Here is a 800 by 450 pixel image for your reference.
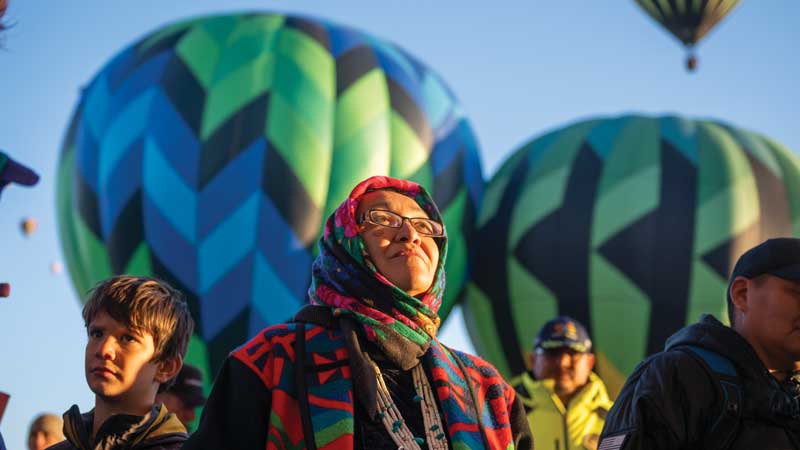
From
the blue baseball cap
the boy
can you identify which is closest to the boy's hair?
the boy

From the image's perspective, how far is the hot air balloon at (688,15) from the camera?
528 inches

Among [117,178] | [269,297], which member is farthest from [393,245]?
[117,178]

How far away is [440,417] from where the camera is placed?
9.40ft

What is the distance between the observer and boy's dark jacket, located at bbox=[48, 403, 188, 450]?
3.14m

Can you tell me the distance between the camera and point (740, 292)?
3412mm

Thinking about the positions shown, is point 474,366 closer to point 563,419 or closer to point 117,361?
point 117,361

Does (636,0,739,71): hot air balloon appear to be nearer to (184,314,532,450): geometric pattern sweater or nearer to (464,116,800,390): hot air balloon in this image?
(464,116,800,390): hot air balloon

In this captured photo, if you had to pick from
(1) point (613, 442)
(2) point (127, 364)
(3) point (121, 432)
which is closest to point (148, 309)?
(2) point (127, 364)

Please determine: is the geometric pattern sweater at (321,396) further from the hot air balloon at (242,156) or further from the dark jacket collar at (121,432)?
the hot air balloon at (242,156)

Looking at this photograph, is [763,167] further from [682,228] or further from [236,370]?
[236,370]

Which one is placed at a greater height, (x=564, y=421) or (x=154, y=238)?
(x=154, y=238)

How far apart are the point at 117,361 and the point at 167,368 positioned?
147 millimetres

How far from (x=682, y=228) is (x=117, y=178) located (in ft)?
16.4

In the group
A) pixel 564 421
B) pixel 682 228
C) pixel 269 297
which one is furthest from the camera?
pixel 682 228
